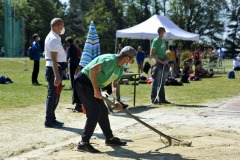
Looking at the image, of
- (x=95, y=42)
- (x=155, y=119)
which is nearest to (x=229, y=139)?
(x=155, y=119)

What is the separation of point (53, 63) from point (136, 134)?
1916 millimetres

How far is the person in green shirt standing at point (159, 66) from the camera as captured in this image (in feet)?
36.5

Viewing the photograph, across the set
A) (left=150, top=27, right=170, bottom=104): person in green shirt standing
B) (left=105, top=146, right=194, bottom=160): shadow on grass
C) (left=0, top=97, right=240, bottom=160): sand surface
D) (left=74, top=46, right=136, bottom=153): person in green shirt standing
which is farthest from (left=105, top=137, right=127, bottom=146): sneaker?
(left=150, top=27, right=170, bottom=104): person in green shirt standing

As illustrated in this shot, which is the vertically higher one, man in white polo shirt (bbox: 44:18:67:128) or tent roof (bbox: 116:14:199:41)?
tent roof (bbox: 116:14:199:41)

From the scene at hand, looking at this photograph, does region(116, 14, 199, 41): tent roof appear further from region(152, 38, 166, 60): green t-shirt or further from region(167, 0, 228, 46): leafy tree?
region(167, 0, 228, 46): leafy tree

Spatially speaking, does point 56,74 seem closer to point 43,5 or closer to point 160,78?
point 160,78

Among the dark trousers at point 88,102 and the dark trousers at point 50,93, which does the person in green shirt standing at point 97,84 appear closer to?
the dark trousers at point 88,102

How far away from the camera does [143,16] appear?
7750 cm

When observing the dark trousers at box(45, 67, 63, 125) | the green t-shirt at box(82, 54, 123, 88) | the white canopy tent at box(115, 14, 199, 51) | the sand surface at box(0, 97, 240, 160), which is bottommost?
the sand surface at box(0, 97, 240, 160)

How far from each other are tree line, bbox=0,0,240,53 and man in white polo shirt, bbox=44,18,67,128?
6318 centimetres

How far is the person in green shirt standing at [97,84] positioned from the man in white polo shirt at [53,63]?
55.4 inches

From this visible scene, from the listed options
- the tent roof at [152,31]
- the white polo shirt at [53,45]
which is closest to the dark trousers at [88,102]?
the white polo shirt at [53,45]

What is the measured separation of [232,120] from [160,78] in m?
2.94

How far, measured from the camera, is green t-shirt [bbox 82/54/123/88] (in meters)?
5.80
